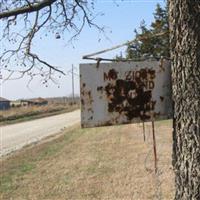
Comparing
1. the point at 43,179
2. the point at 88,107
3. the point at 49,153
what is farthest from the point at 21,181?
the point at 88,107

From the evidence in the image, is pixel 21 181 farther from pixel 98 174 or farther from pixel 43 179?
pixel 98 174

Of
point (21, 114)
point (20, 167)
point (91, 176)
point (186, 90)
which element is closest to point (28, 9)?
point (186, 90)

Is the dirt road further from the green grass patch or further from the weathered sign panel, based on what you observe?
the weathered sign panel

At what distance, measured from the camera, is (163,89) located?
4.62 m

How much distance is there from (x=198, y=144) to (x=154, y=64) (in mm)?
696

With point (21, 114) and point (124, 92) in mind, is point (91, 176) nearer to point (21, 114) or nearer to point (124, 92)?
point (124, 92)

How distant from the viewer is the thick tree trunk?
4.36 metres

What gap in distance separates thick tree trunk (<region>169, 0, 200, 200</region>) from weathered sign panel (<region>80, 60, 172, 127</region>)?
0.67 ft

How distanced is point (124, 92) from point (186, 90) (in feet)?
1.54

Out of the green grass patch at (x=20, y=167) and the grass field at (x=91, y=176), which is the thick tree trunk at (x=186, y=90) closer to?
the grass field at (x=91, y=176)

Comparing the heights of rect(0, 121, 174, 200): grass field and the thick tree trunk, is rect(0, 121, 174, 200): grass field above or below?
below

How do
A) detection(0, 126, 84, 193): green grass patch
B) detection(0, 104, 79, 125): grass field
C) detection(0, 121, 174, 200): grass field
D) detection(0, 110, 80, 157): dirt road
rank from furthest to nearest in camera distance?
detection(0, 104, 79, 125): grass field → detection(0, 110, 80, 157): dirt road → detection(0, 126, 84, 193): green grass patch → detection(0, 121, 174, 200): grass field

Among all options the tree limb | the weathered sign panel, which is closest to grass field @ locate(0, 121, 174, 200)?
the tree limb

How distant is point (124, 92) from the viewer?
4578mm
